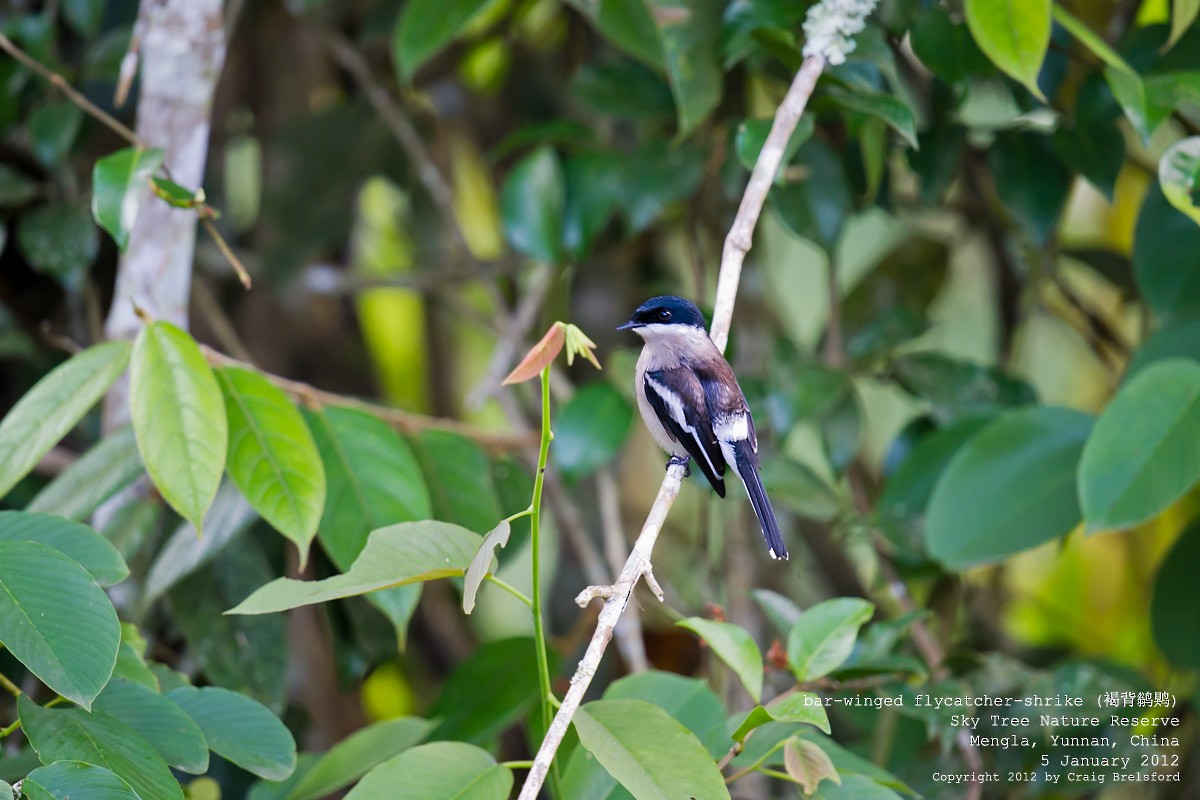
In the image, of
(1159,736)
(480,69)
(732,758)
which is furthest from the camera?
(480,69)

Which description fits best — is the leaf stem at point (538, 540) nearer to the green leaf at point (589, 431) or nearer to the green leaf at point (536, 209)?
the green leaf at point (589, 431)

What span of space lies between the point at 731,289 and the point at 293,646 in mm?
2312

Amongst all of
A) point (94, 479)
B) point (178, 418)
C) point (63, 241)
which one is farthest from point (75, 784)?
point (63, 241)

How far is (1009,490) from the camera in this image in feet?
7.29

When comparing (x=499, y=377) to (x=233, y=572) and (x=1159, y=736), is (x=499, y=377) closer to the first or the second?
(x=233, y=572)

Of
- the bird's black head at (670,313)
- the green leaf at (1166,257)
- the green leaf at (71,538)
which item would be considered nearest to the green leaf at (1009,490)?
the green leaf at (1166,257)

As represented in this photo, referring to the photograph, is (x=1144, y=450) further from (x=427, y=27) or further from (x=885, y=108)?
(x=427, y=27)

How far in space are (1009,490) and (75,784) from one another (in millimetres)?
1769

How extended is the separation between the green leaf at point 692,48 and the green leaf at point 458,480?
0.81 meters

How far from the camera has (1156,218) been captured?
242cm

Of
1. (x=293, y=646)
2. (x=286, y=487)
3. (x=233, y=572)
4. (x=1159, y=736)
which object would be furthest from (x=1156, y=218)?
(x=293, y=646)

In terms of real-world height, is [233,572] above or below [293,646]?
above

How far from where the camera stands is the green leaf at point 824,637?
1.71 meters

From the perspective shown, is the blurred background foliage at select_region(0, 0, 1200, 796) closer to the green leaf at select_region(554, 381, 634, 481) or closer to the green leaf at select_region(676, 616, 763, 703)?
the green leaf at select_region(554, 381, 634, 481)
